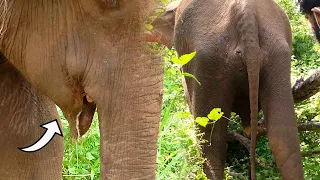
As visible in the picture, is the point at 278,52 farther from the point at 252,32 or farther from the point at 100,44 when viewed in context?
the point at 100,44

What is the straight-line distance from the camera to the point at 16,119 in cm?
226

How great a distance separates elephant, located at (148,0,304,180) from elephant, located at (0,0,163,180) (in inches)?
52.2

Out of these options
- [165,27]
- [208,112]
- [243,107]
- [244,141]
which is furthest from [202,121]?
[244,141]

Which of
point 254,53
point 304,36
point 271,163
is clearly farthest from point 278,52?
point 304,36

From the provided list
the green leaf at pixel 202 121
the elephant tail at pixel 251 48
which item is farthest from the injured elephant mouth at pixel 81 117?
the elephant tail at pixel 251 48

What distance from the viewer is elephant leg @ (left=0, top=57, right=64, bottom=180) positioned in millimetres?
2252

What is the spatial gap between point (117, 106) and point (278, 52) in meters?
1.67

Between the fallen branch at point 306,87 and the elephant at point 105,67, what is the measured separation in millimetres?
2309

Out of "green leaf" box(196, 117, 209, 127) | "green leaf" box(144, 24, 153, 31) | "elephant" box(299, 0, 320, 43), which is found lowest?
"green leaf" box(196, 117, 209, 127)

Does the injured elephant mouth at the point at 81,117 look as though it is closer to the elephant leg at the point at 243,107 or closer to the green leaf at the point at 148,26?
the green leaf at the point at 148,26

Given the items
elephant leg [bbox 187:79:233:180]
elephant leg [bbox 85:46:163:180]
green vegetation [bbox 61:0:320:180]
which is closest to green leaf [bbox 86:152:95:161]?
green vegetation [bbox 61:0:320:180]

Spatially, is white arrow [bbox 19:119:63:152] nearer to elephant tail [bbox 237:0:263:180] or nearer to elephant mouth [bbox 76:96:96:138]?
elephant mouth [bbox 76:96:96:138]

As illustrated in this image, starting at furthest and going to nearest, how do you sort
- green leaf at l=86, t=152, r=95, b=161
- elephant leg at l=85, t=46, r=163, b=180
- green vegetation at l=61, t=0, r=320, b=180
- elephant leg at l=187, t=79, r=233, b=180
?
green leaf at l=86, t=152, r=95, b=161 → elephant leg at l=187, t=79, r=233, b=180 → green vegetation at l=61, t=0, r=320, b=180 → elephant leg at l=85, t=46, r=163, b=180

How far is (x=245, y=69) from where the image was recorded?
307 cm
